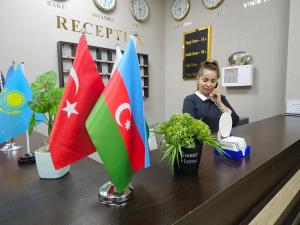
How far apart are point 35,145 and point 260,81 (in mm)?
2940

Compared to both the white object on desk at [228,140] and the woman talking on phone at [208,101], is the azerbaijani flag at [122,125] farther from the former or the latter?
the woman talking on phone at [208,101]

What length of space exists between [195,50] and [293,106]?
6.02ft

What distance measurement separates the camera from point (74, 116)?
0.61m

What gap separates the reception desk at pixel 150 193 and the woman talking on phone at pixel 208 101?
86 centimetres

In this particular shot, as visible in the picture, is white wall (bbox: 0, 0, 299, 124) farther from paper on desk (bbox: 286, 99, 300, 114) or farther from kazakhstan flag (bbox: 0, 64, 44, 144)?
kazakhstan flag (bbox: 0, 64, 44, 144)

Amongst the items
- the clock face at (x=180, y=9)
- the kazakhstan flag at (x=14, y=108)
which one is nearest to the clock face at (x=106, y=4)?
the clock face at (x=180, y=9)

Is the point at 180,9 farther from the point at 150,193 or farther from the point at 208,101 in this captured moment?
the point at 150,193

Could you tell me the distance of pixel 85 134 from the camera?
64 cm

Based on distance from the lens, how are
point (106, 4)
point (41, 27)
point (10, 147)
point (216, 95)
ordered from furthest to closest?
point (106, 4), point (41, 27), point (216, 95), point (10, 147)

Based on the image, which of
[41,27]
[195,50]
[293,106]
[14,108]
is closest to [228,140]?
[14,108]

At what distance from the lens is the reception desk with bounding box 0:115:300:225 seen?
0.56 m

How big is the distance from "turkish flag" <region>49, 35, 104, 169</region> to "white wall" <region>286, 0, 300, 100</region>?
2.71 metres

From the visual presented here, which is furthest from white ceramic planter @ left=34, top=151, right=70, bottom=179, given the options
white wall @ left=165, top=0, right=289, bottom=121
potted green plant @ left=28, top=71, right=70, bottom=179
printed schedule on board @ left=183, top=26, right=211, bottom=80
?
printed schedule on board @ left=183, top=26, right=211, bottom=80

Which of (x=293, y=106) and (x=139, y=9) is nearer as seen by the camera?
(x=293, y=106)
